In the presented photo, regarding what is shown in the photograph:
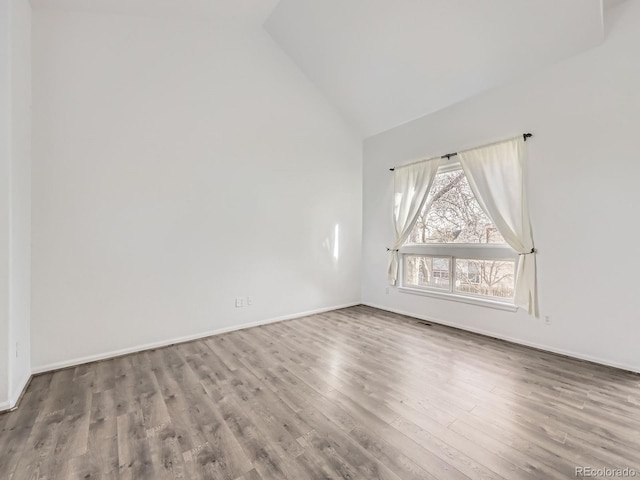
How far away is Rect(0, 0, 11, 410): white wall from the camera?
2.04m

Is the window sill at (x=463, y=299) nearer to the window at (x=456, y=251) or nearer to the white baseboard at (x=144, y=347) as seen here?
the window at (x=456, y=251)

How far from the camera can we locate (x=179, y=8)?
10.4ft

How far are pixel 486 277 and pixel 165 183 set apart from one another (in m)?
4.16

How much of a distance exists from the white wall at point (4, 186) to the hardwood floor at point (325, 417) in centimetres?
36

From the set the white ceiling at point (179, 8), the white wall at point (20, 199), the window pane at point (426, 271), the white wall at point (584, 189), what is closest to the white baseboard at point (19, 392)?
the white wall at point (20, 199)

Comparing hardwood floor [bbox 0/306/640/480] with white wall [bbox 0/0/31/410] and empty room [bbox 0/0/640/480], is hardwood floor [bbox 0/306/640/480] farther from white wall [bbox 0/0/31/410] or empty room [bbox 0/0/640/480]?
white wall [bbox 0/0/31/410]

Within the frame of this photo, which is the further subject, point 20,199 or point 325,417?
point 20,199

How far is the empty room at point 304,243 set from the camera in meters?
1.82

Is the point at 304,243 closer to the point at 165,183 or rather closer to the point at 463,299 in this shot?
the point at 165,183

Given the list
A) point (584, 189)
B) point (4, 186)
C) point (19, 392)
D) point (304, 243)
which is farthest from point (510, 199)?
point (19, 392)

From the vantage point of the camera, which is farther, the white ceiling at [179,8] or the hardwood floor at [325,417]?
the white ceiling at [179,8]

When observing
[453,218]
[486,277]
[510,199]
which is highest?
[510,199]

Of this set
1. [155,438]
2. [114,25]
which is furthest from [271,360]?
[114,25]

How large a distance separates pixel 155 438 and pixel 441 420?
1852 millimetres
